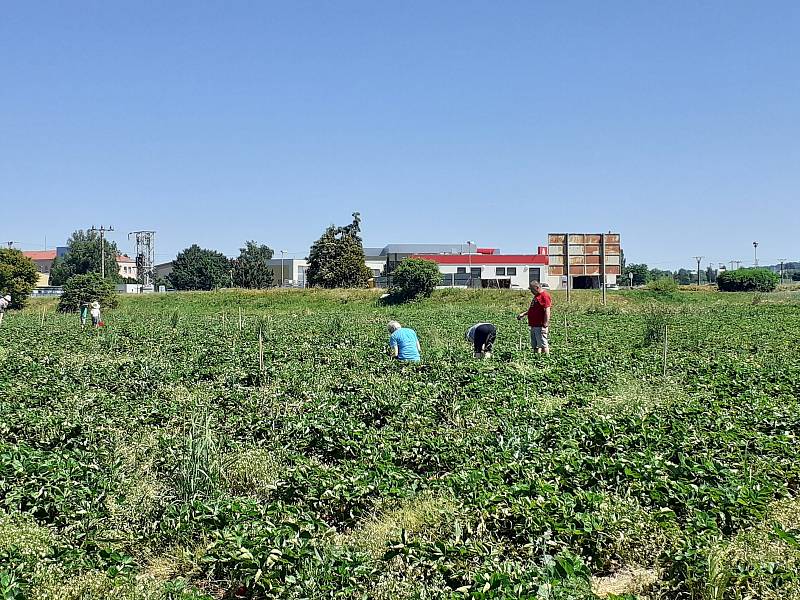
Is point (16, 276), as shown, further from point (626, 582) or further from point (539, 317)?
point (626, 582)

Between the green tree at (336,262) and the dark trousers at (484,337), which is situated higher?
the green tree at (336,262)

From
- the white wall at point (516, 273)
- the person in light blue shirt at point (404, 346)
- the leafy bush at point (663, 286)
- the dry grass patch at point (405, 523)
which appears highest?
the white wall at point (516, 273)

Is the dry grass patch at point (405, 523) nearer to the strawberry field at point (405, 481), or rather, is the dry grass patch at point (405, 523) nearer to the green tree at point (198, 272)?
the strawberry field at point (405, 481)

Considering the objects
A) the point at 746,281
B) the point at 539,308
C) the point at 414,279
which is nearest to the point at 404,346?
the point at 539,308

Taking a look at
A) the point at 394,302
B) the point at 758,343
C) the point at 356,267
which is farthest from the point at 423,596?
the point at 356,267

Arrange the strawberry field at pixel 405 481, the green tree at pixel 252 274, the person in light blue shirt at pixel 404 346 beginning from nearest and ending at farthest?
the strawberry field at pixel 405 481
the person in light blue shirt at pixel 404 346
the green tree at pixel 252 274

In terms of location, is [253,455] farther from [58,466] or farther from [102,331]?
[102,331]

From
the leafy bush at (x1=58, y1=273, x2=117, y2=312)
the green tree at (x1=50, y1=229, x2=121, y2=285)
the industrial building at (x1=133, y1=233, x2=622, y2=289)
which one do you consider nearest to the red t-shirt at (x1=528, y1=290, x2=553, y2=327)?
the industrial building at (x1=133, y1=233, x2=622, y2=289)

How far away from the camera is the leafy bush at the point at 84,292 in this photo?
41.0 metres

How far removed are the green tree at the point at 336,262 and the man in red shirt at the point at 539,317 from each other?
48400mm

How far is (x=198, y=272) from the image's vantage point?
314ft

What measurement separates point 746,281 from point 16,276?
2229 inches

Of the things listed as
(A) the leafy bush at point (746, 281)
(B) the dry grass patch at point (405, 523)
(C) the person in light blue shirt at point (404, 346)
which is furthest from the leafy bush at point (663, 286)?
(B) the dry grass patch at point (405, 523)

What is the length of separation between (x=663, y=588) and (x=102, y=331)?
20818 millimetres
